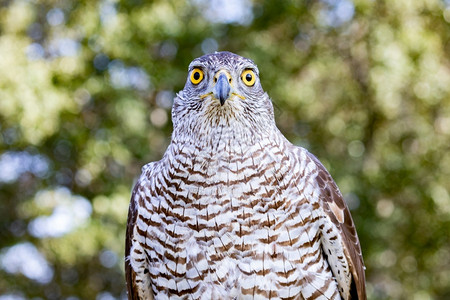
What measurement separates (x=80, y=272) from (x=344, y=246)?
9196mm

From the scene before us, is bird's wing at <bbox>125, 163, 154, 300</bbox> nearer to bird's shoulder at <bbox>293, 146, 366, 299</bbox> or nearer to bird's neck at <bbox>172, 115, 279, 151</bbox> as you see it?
bird's neck at <bbox>172, 115, 279, 151</bbox>

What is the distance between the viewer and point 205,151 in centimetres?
289

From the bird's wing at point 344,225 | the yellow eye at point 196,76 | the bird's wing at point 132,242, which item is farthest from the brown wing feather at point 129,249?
the bird's wing at point 344,225

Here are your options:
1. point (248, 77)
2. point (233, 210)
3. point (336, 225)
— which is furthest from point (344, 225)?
point (248, 77)

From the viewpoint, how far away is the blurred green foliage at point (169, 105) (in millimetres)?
8930

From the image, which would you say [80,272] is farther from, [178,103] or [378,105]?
[178,103]

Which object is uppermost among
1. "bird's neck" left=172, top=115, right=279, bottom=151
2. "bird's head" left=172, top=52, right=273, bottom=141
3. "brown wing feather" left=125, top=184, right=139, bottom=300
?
"bird's head" left=172, top=52, right=273, bottom=141

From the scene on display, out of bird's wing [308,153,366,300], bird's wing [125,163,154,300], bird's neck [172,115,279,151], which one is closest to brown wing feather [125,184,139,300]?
bird's wing [125,163,154,300]

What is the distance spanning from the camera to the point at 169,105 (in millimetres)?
10664

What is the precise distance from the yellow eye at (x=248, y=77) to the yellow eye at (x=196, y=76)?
0.21 meters

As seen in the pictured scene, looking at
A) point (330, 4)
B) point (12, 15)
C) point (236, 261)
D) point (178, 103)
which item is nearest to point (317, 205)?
point (236, 261)

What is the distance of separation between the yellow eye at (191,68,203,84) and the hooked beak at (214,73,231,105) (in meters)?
0.21

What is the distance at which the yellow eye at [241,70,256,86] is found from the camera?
10.1 ft

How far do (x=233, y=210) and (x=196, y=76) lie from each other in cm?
75
